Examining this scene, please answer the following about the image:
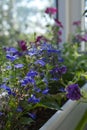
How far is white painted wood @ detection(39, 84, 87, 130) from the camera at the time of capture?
920 mm

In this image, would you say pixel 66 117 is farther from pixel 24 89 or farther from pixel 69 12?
pixel 69 12

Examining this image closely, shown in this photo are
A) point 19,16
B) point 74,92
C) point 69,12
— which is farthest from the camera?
point 19,16

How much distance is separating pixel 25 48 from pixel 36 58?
11cm

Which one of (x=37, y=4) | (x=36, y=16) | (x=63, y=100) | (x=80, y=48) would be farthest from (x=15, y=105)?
(x=36, y=16)

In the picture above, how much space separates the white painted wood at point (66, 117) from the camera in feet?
3.02

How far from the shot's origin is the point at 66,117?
100 centimetres

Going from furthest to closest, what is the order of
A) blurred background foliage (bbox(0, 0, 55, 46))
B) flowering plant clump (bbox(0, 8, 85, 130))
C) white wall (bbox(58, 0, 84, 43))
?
blurred background foliage (bbox(0, 0, 55, 46)) → white wall (bbox(58, 0, 84, 43)) → flowering plant clump (bbox(0, 8, 85, 130))

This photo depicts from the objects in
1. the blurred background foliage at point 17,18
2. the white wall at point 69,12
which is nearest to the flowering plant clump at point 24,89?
the white wall at point 69,12

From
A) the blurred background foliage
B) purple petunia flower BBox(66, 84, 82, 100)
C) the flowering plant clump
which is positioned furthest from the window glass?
purple petunia flower BBox(66, 84, 82, 100)

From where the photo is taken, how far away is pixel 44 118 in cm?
108

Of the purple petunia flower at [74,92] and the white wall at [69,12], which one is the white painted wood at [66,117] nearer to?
the purple petunia flower at [74,92]

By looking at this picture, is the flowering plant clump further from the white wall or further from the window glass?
the window glass

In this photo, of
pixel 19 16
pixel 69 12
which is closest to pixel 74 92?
pixel 69 12

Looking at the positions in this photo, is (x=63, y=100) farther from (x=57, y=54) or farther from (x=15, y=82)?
(x=15, y=82)
